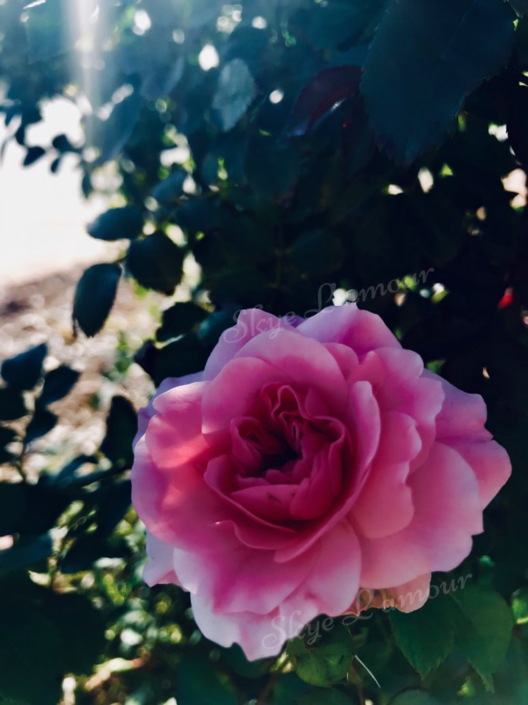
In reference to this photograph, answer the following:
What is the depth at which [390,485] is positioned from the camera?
0.37m

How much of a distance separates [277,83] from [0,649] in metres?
0.73

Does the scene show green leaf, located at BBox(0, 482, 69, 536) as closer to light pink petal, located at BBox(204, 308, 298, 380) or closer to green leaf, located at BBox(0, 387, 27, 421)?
green leaf, located at BBox(0, 387, 27, 421)

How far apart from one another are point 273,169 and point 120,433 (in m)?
0.42

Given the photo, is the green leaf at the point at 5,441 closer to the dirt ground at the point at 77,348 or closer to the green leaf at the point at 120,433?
the green leaf at the point at 120,433

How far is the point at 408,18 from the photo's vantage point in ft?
1.49

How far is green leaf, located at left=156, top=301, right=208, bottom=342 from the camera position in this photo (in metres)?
0.82

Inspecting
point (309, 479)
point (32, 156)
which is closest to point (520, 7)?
point (309, 479)

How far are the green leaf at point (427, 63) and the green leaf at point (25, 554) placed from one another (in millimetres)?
545

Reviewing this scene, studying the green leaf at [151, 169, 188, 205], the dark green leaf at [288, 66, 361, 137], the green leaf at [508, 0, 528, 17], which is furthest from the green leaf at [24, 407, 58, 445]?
the green leaf at [508, 0, 528, 17]

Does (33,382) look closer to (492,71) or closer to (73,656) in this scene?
(73,656)

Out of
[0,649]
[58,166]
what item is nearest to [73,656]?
[0,649]

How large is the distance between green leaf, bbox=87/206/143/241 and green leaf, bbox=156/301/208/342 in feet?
0.38

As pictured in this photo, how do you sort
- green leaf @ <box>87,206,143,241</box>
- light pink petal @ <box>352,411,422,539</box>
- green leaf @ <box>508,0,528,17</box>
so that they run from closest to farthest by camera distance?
light pink petal @ <box>352,411,422,539</box>, green leaf @ <box>508,0,528,17</box>, green leaf @ <box>87,206,143,241</box>

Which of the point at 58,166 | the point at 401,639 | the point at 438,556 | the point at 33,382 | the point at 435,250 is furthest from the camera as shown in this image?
the point at 58,166
